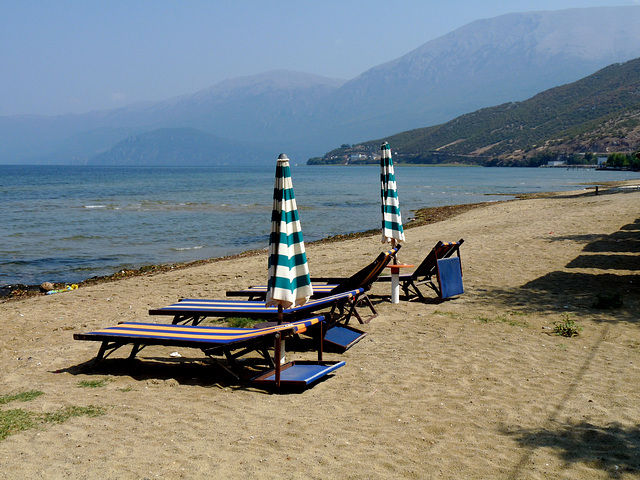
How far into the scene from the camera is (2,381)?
5.82 m

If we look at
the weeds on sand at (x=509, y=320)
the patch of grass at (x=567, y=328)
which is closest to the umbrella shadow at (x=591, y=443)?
the patch of grass at (x=567, y=328)

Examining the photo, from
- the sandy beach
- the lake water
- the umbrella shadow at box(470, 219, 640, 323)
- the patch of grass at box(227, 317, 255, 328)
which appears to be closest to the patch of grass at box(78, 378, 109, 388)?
the sandy beach

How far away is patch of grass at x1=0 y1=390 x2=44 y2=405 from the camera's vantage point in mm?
5129

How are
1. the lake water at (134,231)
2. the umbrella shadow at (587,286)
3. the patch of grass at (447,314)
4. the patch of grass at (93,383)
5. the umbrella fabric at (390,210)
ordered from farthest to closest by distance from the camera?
the lake water at (134,231) < the umbrella fabric at (390,210) < the umbrella shadow at (587,286) < the patch of grass at (447,314) < the patch of grass at (93,383)

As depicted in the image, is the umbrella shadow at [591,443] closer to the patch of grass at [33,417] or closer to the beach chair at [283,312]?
the beach chair at [283,312]

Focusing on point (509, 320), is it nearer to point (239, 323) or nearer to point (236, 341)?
point (239, 323)

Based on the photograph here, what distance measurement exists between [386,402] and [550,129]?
159 metres

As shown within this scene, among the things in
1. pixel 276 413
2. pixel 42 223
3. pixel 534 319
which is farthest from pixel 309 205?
pixel 276 413

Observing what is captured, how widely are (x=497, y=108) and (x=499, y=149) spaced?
43.2m

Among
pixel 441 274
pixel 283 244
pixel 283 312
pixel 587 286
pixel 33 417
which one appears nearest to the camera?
pixel 33 417

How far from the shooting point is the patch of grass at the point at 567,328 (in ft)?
22.3

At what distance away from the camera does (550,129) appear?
495 feet

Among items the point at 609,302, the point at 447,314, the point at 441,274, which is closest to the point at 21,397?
the point at 447,314

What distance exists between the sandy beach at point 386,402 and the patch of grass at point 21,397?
0.08 meters
